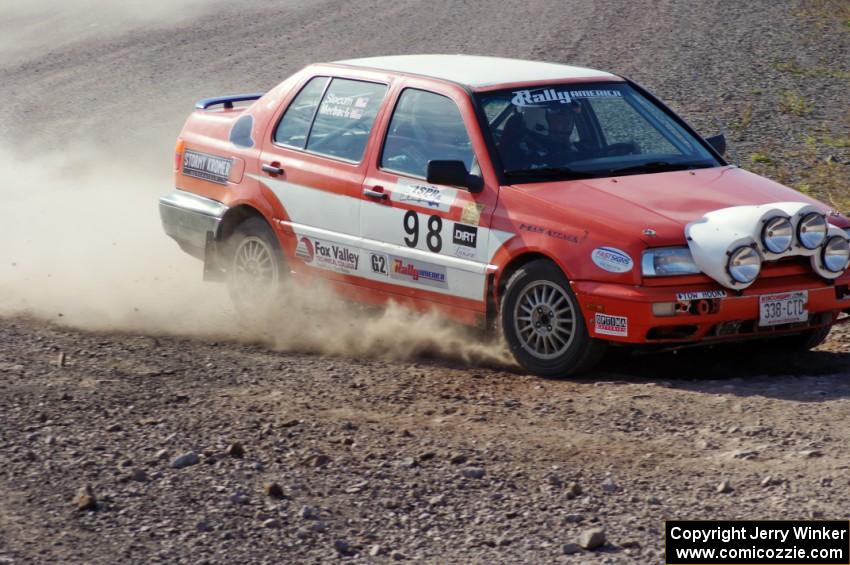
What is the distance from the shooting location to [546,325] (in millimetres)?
7098

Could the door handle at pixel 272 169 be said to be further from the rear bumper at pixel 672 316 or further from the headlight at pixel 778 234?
the headlight at pixel 778 234

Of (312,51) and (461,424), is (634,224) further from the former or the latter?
(312,51)

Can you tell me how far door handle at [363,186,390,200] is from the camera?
7820 mm

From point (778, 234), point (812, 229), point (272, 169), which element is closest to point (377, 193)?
point (272, 169)

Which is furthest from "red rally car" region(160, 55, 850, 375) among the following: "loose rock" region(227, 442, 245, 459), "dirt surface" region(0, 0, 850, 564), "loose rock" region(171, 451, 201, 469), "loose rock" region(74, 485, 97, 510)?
"loose rock" region(74, 485, 97, 510)

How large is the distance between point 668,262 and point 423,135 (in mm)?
1866

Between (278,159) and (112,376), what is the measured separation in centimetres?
204

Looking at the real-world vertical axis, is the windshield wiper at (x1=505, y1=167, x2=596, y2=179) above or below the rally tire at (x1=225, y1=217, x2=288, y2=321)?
above

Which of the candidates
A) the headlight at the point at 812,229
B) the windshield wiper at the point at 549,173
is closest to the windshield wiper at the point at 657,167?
the windshield wiper at the point at 549,173

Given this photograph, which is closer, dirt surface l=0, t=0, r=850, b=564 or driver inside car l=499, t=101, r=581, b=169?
dirt surface l=0, t=0, r=850, b=564

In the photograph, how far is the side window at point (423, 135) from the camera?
302 inches

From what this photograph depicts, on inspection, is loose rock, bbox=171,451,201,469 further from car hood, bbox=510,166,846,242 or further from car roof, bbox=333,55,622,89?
car roof, bbox=333,55,622,89

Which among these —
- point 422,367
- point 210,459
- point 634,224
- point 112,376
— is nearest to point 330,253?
point 422,367

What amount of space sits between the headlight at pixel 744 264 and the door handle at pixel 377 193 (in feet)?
7.08
